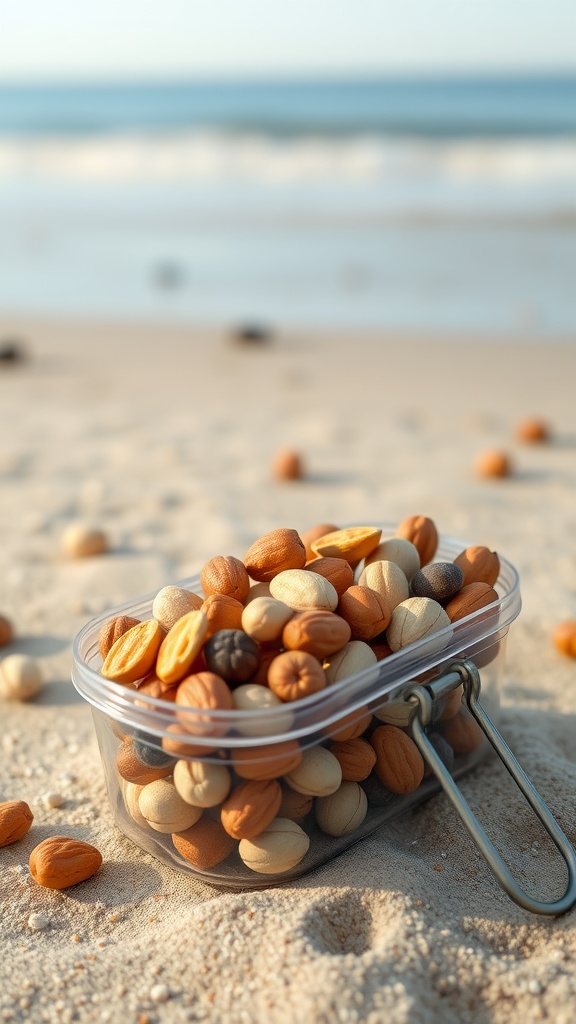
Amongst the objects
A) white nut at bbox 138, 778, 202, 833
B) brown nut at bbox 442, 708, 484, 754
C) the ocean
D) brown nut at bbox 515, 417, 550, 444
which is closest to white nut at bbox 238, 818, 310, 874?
white nut at bbox 138, 778, 202, 833

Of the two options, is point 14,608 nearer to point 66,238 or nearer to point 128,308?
point 128,308

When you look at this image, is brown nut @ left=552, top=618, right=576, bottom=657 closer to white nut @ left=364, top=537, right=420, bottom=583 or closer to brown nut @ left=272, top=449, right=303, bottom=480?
white nut @ left=364, top=537, right=420, bottom=583

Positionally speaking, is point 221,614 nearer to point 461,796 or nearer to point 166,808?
point 166,808

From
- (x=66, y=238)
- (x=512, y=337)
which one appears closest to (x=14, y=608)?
(x=512, y=337)

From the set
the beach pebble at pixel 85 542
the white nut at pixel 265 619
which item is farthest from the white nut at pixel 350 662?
the beach pebble at pixel 85 542

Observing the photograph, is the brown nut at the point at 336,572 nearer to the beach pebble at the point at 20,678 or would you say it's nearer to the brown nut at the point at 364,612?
the brown nut at the point at 364,612
